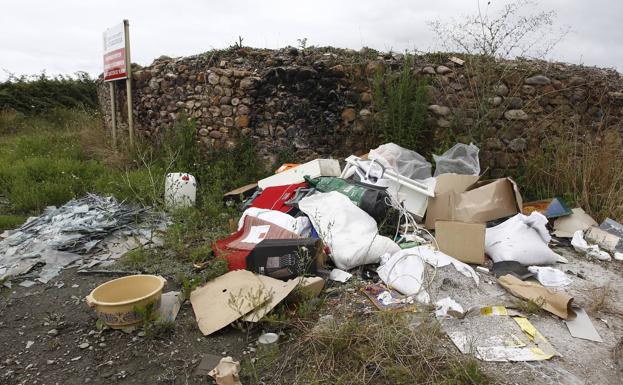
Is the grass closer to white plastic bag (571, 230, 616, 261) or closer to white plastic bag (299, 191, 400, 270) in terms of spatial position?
white plastic bag (299, 191, 400, 270)

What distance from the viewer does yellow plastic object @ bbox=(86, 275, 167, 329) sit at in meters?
2.23

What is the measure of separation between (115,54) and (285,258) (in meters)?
5.42

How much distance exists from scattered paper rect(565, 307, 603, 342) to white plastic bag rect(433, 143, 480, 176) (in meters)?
2.12

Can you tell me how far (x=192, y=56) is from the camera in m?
5.89

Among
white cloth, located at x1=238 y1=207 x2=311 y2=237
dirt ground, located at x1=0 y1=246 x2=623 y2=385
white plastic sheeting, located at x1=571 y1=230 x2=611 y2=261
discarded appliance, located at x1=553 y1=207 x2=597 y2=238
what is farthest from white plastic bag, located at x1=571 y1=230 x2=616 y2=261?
white cloth, located at x1=238 y1=207 x2=311 y2=237

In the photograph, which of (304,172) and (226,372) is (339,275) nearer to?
(226,372)

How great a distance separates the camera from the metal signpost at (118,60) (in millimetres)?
6082

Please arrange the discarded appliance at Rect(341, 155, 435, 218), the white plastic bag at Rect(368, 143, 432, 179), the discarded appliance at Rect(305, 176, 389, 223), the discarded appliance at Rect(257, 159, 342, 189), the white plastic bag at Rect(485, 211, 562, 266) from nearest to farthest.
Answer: the white plastic bag at Rect(485, 211, 562, 266) → the discarded appliance at Rect(305, 176, 389, 223) → the discarded appliance at Rect(341, 155, 435, 218) → the discarded appliance at Rect(257, 159, 342, 189) → the white plastic bag at Rect(368, 143, 432, 179)

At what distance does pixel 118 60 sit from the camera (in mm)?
6410

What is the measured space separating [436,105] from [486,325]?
332 cm

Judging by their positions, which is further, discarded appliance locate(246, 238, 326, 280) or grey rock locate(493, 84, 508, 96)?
grey rock locate(493, 84, 508, 96)

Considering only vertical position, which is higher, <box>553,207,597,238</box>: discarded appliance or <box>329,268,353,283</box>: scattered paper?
<box>553,207,597,238</box>: discarded appliance

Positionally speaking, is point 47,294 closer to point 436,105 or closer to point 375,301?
point 375,301

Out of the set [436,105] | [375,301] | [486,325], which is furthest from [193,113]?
[486,325]
